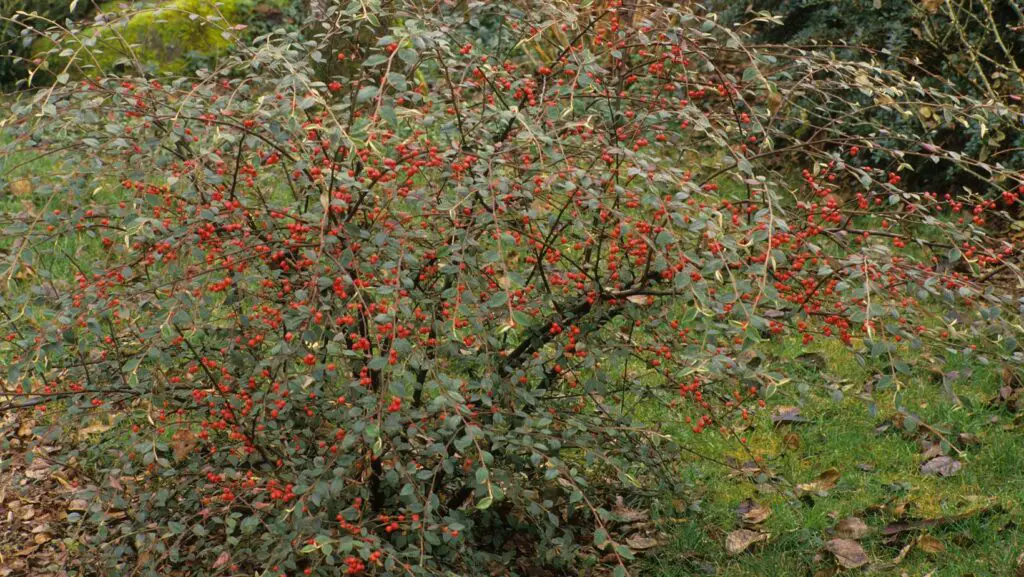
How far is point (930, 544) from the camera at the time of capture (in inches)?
145

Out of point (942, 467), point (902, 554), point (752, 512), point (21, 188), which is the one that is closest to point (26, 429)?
point (21, 188)

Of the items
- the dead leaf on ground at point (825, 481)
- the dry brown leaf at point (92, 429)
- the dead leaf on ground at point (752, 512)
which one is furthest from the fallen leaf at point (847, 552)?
the dry brown leaf at point (92, 429)

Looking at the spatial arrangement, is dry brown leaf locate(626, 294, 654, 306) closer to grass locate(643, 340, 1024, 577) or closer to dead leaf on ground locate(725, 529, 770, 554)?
grass locate(643, 340, 1024, 577)

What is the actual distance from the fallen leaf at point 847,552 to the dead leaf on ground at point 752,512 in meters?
0.28

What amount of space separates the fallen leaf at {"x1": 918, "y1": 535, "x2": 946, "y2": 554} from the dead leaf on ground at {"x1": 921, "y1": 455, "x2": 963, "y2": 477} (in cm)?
55

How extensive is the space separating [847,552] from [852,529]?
0.53 ft

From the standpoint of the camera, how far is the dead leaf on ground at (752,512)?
3.97m

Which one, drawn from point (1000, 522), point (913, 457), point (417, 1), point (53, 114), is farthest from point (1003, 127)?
point (53, 114)

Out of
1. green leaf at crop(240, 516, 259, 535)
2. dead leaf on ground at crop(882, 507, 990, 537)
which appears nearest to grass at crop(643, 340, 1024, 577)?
dead leaf on ground at crop(882, 507, 990, 537)

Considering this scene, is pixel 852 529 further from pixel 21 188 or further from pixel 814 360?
pixel 21 188

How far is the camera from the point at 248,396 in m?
3.20

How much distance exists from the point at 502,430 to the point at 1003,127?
4.33 meters

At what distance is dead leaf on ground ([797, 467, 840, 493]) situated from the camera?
4.17m

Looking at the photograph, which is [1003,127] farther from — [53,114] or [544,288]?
[53,114]
